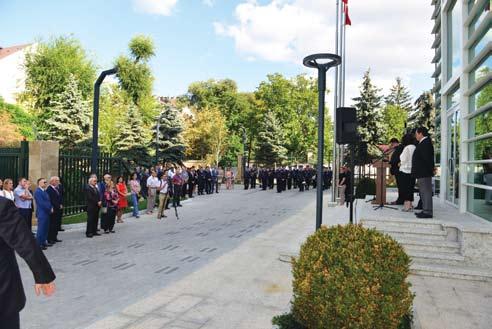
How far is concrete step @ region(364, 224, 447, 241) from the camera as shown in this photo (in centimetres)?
796

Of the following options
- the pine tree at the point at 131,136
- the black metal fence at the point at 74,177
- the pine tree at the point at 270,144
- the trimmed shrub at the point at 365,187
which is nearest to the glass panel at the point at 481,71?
the trimmed shrub at the point at 365,187

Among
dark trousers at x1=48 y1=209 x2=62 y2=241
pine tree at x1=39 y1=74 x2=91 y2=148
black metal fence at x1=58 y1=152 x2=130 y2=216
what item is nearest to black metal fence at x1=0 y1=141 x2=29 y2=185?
black metal fence at x1=58 y1=152 x2=130 y2=216

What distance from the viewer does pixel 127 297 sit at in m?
5.80

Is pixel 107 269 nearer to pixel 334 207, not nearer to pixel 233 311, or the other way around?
pixel 233 311

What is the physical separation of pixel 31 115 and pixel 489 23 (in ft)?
136

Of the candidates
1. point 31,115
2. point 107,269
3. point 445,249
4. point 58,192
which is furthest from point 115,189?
point 31,115

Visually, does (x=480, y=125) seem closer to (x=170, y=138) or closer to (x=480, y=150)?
(x=480, y=150)

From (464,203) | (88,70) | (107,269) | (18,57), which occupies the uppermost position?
(18,57)

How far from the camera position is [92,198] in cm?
1104

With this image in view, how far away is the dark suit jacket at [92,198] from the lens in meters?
11.0

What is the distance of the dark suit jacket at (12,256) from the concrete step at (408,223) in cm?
717

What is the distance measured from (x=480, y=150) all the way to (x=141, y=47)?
162 ft

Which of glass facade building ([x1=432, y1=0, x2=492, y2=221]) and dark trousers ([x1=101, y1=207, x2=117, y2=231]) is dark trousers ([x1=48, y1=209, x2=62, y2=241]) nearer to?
dark trousers ([x1=101, y1=207, x2=117, y2=231])

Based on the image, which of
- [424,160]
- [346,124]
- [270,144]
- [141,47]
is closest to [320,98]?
[346,124]
